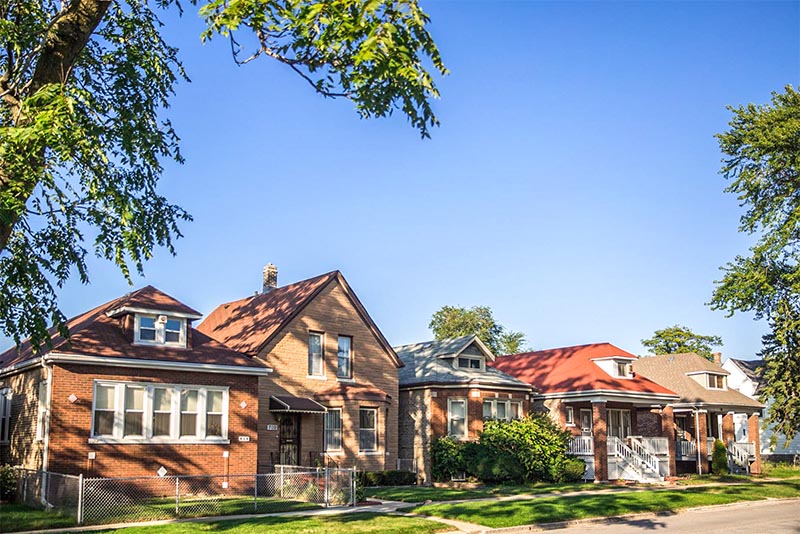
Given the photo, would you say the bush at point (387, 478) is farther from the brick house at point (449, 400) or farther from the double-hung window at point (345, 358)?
the double-hung window at point (345, 358)

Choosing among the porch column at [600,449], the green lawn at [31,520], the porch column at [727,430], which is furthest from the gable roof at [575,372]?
the green lawn at [31,520]

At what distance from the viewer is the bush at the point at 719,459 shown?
40344 mm

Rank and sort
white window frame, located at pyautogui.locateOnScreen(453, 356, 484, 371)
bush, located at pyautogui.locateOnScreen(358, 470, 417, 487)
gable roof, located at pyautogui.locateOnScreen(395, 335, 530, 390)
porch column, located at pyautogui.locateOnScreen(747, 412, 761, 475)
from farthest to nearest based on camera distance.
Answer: porch column, located at pyautogui.locateOnScreen(747, 412, 761, 475), white window frame, located at pyautogui.locateOnScreen(453, 356, 484, 371), gable roof, located at pyautogui.locateOnScreen(395, 335, 530, 390), bush, located at pyautogui.locateOnScreen(358, 470, 417, 487)

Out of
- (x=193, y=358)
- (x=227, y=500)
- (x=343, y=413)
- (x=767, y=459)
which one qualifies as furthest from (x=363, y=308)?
(x=767, y=459)

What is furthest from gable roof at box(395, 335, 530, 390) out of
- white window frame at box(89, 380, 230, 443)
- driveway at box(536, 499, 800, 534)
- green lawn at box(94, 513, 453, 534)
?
green lawn at box(94, 513, 453, 534)

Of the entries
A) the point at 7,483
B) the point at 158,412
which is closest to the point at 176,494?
the point at 158,412

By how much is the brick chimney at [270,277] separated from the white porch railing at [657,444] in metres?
18.6

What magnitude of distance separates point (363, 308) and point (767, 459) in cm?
3670

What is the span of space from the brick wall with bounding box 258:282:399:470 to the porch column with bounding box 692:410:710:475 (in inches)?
703

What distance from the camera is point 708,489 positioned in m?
29.8

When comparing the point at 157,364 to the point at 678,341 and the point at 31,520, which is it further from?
the point at 678,341

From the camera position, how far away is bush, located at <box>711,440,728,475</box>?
40344 millimetres

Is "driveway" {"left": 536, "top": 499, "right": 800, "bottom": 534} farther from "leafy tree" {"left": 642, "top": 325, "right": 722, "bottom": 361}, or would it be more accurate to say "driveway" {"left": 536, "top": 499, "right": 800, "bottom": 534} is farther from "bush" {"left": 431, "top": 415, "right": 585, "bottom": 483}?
"leafy tree" {"left": 642, "top": 325, "right": 722, "bottom": 361}

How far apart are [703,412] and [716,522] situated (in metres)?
24.3
